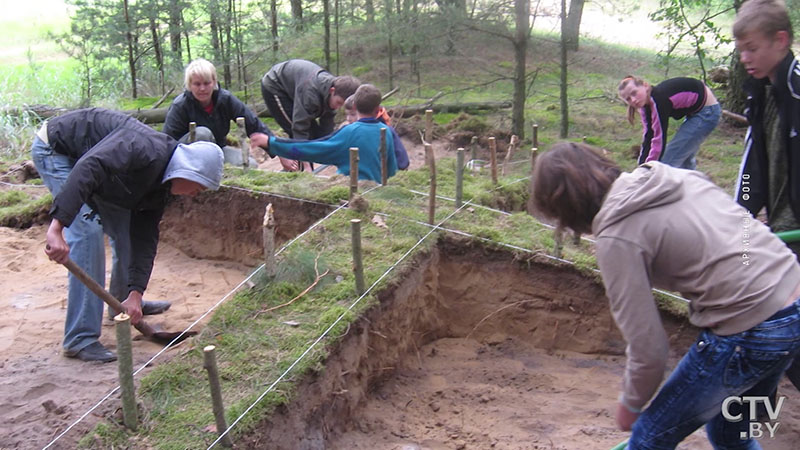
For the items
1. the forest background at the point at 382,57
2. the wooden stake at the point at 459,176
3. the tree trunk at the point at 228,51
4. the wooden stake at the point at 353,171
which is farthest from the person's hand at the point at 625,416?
the tree trunk at the point at 228,51

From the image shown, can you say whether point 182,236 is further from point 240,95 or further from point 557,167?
point 240,95

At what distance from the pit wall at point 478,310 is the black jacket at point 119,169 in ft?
4.33

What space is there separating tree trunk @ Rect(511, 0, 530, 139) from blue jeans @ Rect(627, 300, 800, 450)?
610cm

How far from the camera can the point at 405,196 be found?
5578 mm

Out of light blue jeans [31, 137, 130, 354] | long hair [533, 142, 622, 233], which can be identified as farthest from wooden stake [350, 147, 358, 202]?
long hair [533, 142, 622, 233]

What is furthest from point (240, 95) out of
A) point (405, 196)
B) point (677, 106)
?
point (677, 106)

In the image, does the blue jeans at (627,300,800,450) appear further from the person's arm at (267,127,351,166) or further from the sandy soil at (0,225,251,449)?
the person's arm at (267,127,351,166)

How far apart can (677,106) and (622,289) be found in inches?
152

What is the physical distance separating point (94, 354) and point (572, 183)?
294cm

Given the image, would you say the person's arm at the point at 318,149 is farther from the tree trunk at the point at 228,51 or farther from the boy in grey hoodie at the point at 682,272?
the tree trunk at the point at 228,51

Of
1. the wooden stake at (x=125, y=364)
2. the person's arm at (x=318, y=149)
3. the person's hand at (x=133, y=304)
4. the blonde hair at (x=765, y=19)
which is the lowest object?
the person's hand at (x=133, y=304)

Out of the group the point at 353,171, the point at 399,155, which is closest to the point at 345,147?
the point at 353,171

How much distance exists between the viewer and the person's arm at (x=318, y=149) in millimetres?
5293

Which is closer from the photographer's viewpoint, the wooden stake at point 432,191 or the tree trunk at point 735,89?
the wooden stake at point 432,191
